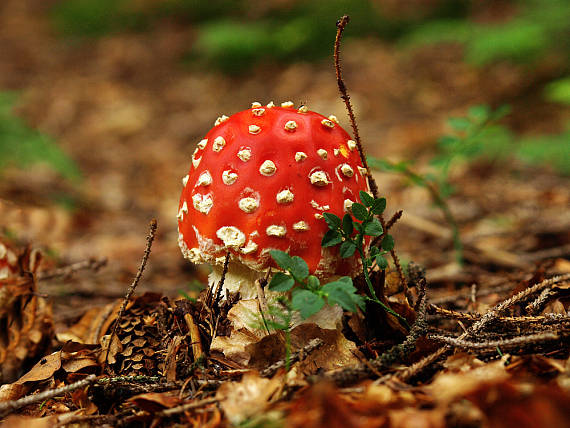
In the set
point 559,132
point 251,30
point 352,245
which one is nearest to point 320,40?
point 251,30

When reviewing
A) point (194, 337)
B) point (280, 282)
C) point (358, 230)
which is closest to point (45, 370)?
point (194, 337)

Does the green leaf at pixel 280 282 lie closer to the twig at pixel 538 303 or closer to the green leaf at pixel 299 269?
the green leaf at pixel 299 269

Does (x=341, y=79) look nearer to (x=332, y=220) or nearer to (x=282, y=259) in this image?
(x=332, y=220)

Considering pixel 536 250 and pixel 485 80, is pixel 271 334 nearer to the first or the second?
pixel 536 250

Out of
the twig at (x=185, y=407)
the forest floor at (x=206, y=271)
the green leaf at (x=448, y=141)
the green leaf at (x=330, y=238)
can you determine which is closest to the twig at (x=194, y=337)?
the forest floor at (x=206, y=271)

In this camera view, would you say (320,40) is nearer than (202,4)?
Yes

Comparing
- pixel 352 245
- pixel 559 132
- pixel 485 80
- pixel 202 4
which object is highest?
pixel 202 4
